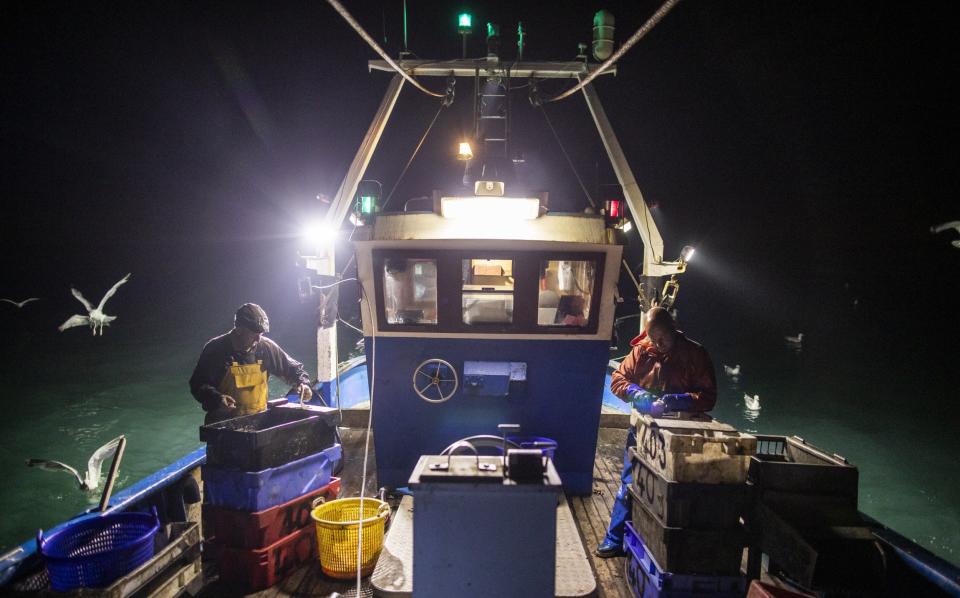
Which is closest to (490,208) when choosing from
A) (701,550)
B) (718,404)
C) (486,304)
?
(486,304)

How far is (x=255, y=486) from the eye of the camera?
3.69 meters

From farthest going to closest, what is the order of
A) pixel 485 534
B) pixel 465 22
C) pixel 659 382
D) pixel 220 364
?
pixel 465 22 → pixel 220 364 → pixel 659 382 → pixel 485 534

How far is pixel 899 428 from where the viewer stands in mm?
18266

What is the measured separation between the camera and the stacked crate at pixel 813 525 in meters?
2.97

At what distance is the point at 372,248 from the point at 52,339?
133 ft

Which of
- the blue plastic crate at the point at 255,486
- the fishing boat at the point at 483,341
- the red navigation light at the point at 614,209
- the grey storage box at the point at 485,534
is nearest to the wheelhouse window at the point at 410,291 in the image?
the fishing boat at the point at 483,341

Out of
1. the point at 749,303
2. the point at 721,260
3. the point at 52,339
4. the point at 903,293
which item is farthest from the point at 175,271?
the point at 903,293

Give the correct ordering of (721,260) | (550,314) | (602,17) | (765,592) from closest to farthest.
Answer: (765,592) < (550,314) < (602,17) < (721,260)

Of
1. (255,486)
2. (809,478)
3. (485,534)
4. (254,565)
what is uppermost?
(809,478)

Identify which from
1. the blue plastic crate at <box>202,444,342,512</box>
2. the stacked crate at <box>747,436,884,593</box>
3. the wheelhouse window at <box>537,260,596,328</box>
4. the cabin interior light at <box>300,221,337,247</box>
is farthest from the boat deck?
the cabin interior light at <box>300,221,337,247</box>

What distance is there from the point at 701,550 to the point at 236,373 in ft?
14.2

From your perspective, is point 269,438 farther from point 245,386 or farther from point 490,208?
point 490,208

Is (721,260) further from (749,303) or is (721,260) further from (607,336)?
(607,336)

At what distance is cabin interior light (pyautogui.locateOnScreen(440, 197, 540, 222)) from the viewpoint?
490 centimetres
